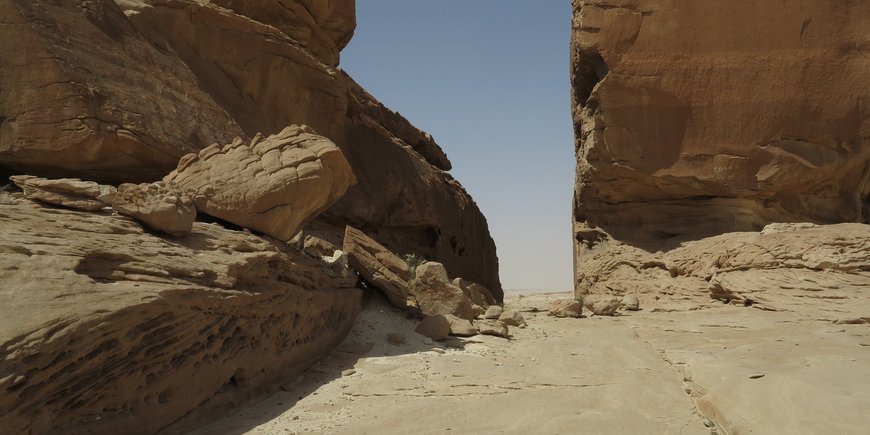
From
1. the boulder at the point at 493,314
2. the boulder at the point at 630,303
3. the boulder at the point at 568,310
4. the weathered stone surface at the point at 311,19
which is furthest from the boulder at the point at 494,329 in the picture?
the weathered stone surface at the point at 311,19

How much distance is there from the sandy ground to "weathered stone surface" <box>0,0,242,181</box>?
2735mm

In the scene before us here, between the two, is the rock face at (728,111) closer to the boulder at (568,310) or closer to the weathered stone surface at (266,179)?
the boulder at (568,310)

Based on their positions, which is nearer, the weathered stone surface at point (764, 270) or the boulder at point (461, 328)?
the boulder at point (461, 328)

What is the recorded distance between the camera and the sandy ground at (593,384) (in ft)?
12.7

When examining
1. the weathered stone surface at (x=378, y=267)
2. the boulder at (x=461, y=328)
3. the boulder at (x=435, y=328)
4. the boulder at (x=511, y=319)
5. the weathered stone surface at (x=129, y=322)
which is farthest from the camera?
the boulder at (x=511, y=319)

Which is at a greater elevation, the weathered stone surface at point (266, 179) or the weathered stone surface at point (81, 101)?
the weathered stone surface at point (81, 101)

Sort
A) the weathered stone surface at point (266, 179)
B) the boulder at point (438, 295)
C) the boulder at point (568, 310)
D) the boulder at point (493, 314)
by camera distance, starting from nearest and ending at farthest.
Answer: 1. the weathered stone surface at point (266, 179)
2. the boulder at point (438, 295)
3. the boulder at point (493, 314)
4. the boulder at point (568, 310)

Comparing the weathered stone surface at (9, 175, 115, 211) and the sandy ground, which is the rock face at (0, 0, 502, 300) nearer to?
the weathered stone surface at (9, 175, 115, 211)

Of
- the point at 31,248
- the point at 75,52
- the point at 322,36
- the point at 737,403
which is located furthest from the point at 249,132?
the point at 737,403

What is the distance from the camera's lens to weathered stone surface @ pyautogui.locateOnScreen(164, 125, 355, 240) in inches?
220

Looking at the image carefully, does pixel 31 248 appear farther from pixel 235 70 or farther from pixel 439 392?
pixel 235 70

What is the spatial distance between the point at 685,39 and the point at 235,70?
289 inches

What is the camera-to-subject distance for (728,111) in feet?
34.3

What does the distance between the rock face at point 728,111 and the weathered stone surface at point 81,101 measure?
6.56 meters
